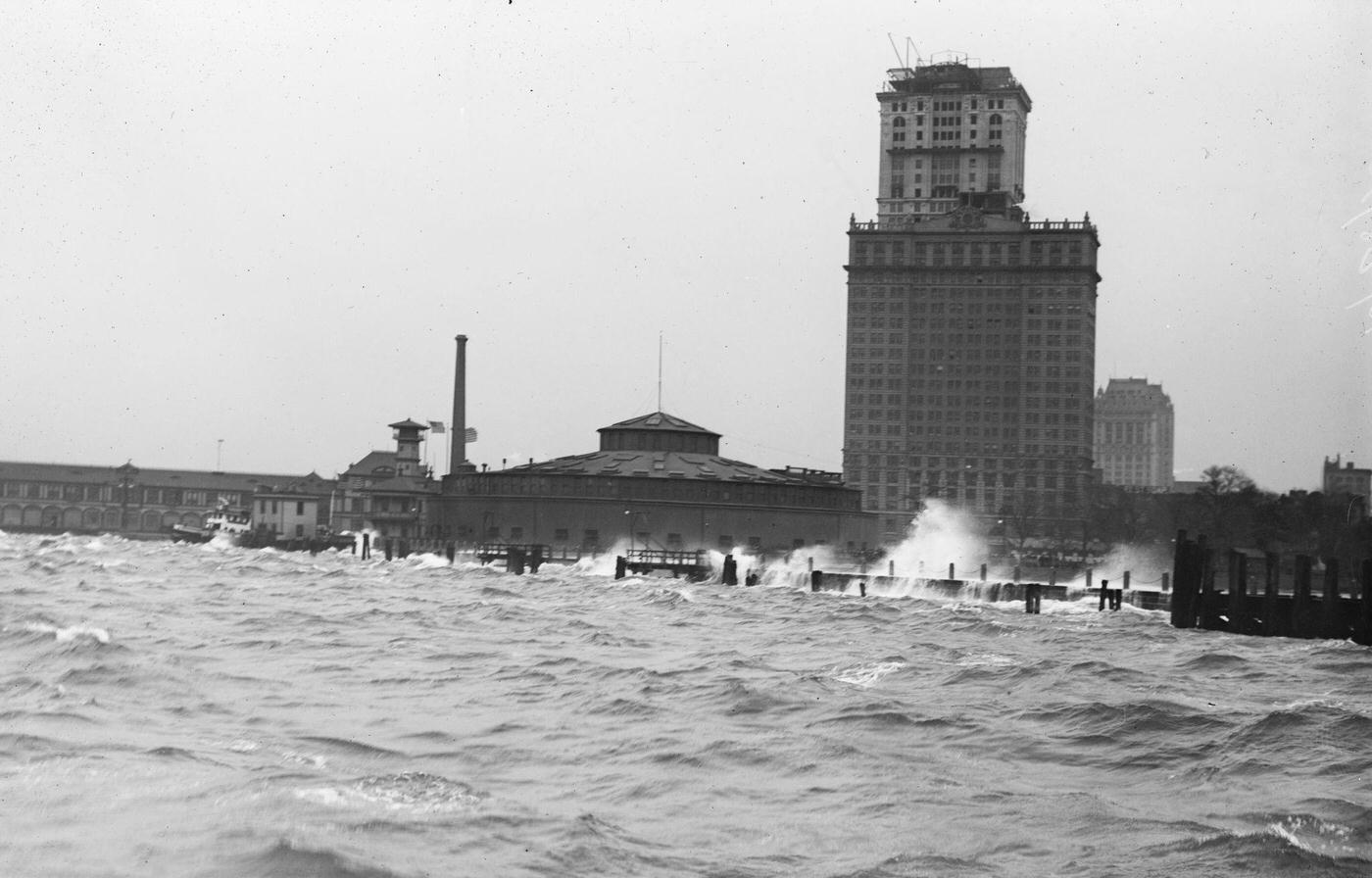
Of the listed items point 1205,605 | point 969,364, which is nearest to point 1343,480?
point 969,364

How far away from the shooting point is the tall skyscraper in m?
167

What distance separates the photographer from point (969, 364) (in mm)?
169875

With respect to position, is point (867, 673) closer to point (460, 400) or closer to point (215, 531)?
point (460, 400)

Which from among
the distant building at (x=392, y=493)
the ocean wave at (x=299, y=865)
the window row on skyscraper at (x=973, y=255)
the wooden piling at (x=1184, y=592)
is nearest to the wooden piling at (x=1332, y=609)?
the wooden piling at (x=1184, y=592)

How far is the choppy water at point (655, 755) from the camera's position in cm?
1575

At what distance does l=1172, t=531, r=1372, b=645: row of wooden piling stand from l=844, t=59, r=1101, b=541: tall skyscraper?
377 ft

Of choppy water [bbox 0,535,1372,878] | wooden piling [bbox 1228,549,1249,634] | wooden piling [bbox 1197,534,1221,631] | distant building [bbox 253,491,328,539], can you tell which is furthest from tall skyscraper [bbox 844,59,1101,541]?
choppy water [bbox 0,535,1372,878]

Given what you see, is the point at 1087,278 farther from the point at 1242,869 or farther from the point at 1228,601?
the point at 1242,869

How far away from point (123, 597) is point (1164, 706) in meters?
33.4

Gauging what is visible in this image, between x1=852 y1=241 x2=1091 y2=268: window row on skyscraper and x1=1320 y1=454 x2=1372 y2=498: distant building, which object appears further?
x1=852 y1=241 x2=1091 y2=268: window row on skyscraper

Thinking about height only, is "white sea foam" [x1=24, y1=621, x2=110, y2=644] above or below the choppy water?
above

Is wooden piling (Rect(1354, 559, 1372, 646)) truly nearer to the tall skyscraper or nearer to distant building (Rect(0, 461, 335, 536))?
the tall skyscraper

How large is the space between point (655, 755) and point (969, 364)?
15208 cm

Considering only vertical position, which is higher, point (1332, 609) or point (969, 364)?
point (969, 364)
